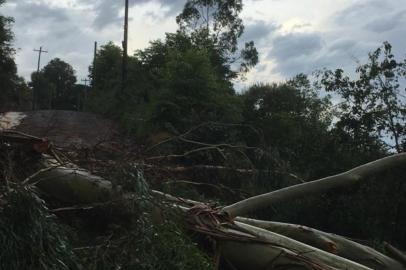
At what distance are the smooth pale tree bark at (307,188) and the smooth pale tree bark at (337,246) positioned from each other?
18cm

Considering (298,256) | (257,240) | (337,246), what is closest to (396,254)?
(337,246)

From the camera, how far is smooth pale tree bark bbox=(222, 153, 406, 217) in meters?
6.82

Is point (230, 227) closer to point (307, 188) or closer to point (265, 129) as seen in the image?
point (307, 188)

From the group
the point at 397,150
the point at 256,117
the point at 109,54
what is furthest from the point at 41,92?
the point at 397,150

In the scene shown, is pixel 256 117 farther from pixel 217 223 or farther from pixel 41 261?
pixel 41 261

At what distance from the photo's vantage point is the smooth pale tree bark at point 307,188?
6.82 meters

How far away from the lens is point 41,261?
4.17 meters

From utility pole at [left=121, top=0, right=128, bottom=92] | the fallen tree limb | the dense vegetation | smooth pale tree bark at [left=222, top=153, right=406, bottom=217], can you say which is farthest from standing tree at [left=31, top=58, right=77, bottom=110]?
the fallen tree limb

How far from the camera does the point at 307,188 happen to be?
23.7 feet

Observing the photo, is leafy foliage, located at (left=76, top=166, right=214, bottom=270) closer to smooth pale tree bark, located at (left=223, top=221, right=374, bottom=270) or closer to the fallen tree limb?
smooth pale tree bark, located at (left=223, top=221, right=374, bottom=270)

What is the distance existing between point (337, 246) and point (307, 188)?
2.93ft

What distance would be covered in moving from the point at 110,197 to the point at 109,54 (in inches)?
1258

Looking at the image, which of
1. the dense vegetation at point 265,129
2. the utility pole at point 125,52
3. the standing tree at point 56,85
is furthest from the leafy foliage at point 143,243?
the standing tree at point 56,85

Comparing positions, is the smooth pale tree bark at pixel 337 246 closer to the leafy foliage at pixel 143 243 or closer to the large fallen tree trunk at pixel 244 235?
the large fallen tree trunk at pixel 244 235
